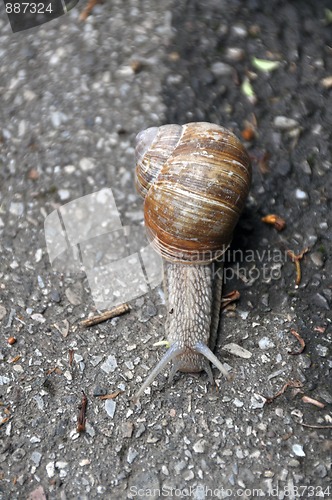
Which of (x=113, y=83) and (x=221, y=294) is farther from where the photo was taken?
(x=113, y=83)

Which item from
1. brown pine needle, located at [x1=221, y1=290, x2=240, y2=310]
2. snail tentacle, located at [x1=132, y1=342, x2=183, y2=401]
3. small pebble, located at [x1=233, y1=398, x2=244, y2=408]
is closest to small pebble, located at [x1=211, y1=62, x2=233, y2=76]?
brown pine needle, located at [x1=221, y1=290, x2=240, y2=310]

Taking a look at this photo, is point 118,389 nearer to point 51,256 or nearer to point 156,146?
point 51,256

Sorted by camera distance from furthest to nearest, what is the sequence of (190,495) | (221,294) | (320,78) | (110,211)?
(320,78) < (110,211) < (221,294) < (190,495)

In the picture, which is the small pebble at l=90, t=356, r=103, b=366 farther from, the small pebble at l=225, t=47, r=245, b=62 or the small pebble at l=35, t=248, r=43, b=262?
the small pebble at l=225, t=47, r=245, b=62

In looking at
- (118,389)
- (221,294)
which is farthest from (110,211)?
(118,389)

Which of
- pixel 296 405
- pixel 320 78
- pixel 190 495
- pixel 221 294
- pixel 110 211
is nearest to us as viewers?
pixel 190 495

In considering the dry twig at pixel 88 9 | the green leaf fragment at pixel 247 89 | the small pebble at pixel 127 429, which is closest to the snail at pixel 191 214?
the small pebble at pixel 127 429
